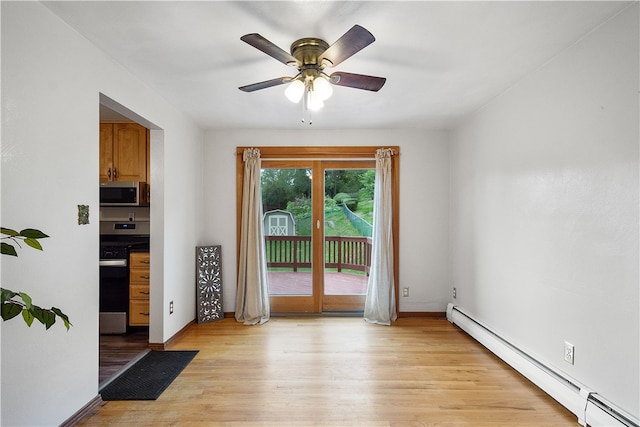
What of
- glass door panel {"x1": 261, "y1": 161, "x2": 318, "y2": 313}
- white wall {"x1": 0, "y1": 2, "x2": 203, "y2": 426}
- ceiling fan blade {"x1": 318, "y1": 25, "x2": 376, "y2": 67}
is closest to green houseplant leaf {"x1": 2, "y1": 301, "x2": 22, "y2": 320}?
white wall {"x1": 0, "y1": 2, "x2": 203, "y2": 426}

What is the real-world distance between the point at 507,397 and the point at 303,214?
2.94m

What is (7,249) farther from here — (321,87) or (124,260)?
(124,260)

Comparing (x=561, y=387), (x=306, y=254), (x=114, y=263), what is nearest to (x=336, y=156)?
(x=306, y=254)

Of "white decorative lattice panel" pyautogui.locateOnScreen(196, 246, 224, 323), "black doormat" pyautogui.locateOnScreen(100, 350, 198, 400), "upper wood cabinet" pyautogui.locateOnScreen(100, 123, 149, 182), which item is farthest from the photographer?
"white decorative lattice panel" pyautogui.locateOnScreen(196, 246, 224, 323)

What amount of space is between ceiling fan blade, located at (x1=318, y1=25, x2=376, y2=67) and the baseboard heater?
2481mm

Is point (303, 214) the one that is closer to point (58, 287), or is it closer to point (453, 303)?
point (453, 303)

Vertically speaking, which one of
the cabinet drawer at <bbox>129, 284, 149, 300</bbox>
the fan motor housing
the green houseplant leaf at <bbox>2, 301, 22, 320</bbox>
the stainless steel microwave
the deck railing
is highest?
the fan motor housing

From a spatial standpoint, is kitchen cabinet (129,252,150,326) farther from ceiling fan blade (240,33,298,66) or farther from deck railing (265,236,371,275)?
ceiling fan blade (240,33,298,66)

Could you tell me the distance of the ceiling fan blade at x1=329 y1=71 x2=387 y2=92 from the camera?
86.7 inches

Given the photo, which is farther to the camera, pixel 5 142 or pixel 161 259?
pixel 161 259

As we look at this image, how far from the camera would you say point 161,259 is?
3.31 meters

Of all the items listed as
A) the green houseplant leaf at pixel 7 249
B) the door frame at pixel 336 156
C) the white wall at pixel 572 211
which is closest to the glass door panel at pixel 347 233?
the door frame at pixel 336 156

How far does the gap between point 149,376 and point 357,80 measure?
9.36 feet

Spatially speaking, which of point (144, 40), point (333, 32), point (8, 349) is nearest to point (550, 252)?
point (333, 32)
